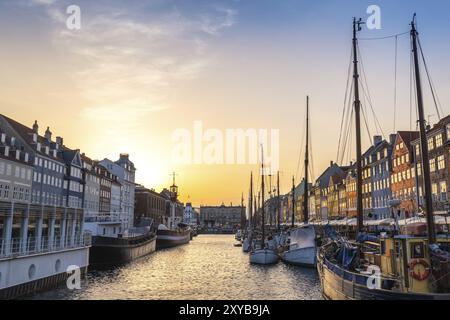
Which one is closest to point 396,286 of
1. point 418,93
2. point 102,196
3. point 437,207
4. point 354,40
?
point 418,93

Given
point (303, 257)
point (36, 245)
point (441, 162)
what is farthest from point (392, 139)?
point (36, 245)

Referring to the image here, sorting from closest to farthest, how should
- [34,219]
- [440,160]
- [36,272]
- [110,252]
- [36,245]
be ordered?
[36,272]
[36,245]
[34,219]
[110,252]
[440,160]

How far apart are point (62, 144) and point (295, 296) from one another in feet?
227

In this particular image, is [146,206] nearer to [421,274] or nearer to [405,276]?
[405,276]

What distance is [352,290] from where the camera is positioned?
22.3 meters

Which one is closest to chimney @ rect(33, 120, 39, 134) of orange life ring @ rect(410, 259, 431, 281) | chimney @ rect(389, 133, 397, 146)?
chimney @ rect(389, 133, 397, 146)

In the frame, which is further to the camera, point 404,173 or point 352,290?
point 404,173

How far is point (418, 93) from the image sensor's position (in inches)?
907

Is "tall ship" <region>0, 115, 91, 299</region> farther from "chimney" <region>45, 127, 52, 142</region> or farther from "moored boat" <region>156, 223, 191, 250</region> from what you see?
"moored boat" <region>156, 223, 191, 250</region>

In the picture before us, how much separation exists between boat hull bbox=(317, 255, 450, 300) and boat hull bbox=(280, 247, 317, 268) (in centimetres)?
2212

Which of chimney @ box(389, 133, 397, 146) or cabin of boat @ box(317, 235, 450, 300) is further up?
chimney @ box(389, 133, 397, 146)

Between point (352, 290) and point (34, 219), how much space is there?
111 feet

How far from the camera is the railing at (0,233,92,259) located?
28953 millimetres
